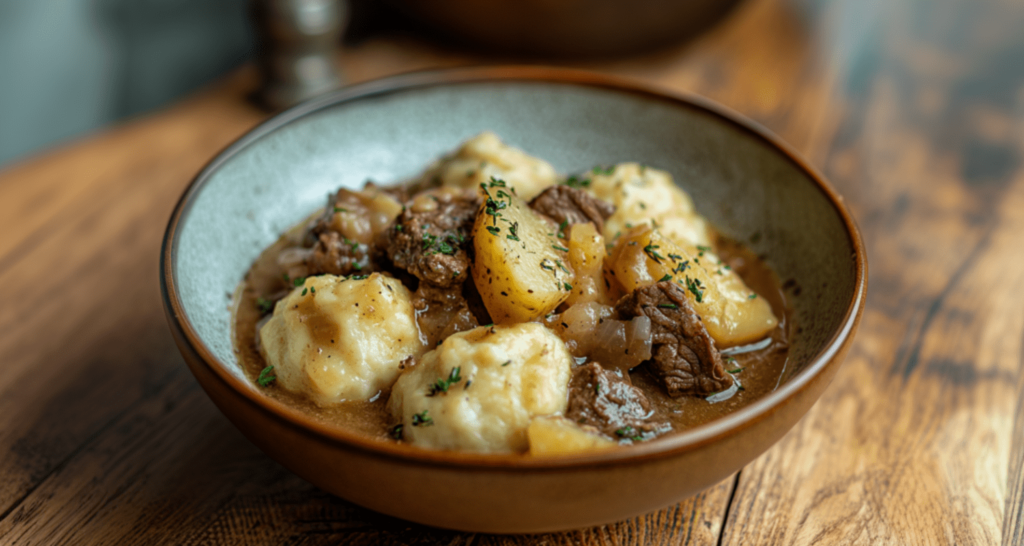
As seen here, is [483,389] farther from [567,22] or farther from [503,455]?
[567,22]

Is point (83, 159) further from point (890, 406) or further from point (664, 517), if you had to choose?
point (890, 406)

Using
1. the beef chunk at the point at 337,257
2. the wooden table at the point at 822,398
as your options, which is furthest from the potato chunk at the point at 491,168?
the wooden table at the point at 822,398

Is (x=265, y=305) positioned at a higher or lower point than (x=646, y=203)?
lower

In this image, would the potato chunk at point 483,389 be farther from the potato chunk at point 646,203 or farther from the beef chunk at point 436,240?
the potato chunk at point 646,203

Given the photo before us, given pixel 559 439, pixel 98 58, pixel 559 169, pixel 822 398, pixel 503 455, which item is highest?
pixel 503 455

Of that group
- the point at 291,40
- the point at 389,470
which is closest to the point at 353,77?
the point at 291,40

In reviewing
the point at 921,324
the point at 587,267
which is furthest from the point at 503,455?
the point at 921,324

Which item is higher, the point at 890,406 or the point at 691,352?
the point at 691,352
